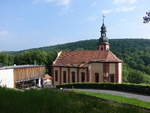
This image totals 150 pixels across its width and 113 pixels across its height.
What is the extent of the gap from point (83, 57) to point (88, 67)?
10.5ft

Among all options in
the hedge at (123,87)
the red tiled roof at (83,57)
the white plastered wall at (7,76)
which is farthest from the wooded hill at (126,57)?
the white plastered wall at (7,76)

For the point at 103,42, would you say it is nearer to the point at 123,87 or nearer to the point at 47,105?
the point at 123,87

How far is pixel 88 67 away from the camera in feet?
178

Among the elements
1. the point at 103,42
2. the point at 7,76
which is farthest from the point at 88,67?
the point at 7,76

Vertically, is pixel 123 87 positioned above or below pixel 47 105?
below

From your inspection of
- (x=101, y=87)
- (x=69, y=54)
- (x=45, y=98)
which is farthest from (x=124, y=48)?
(x=45, y=98)

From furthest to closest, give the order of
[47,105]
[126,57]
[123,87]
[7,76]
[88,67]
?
[126,57] → [88,67] → [123,87] → [7,76] → [47,105]

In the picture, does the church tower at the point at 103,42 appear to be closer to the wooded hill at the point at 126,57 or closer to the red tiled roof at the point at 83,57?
the red tiled roof at the point at 83,57

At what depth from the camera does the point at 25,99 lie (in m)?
8.91

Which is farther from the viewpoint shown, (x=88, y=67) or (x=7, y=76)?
(x=88, y=67)

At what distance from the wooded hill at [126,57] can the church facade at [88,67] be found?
31.1 meters

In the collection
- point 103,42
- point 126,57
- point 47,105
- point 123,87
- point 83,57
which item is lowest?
point 123,87

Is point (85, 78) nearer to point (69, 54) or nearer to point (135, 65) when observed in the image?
point (69, 54)

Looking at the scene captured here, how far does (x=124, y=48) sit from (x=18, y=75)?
394 ft
